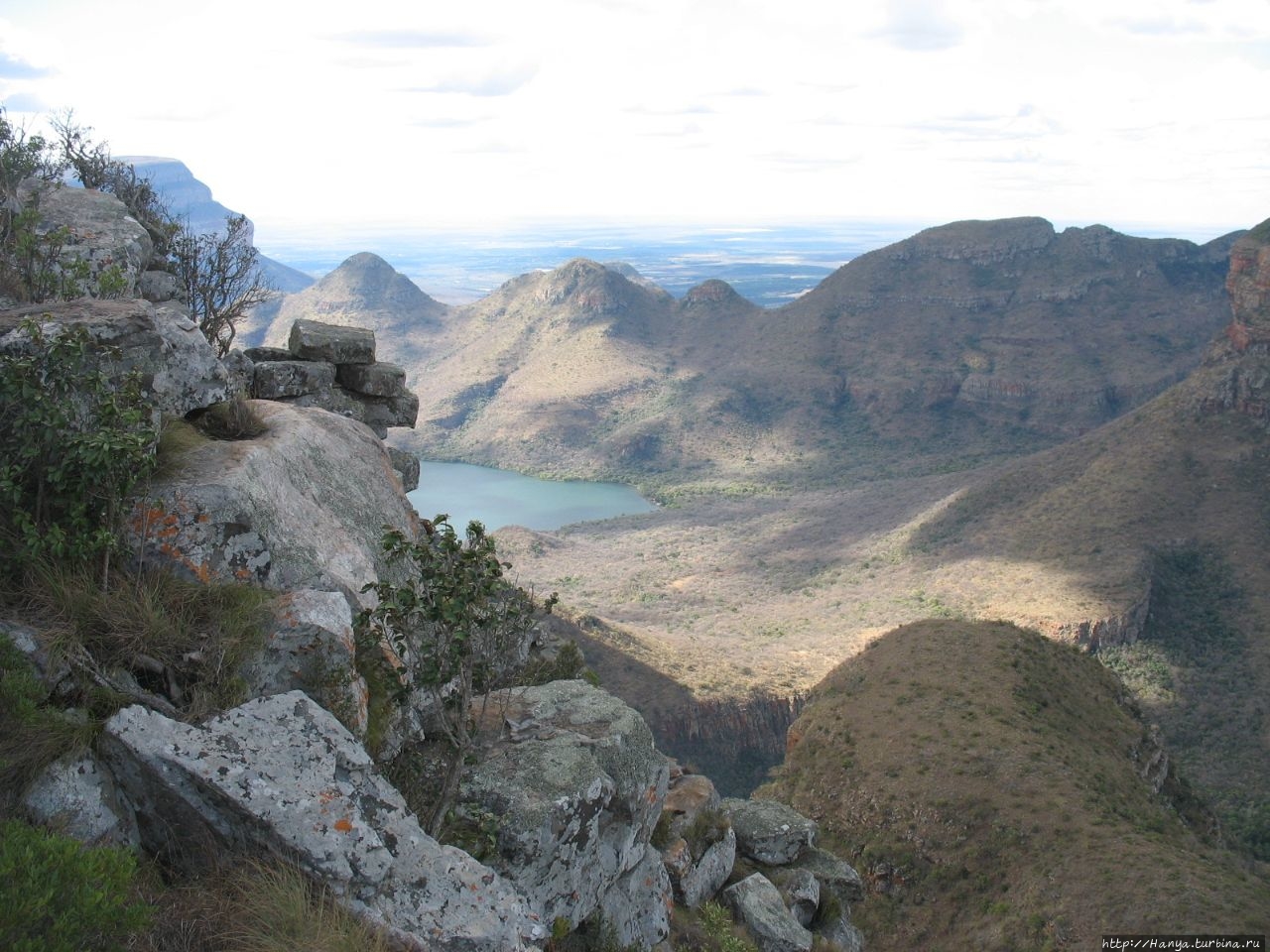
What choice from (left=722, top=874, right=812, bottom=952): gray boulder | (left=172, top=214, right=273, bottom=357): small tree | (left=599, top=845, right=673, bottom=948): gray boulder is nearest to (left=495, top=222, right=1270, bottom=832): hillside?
(left=172, top=214, right=273, bottom=357): small tree

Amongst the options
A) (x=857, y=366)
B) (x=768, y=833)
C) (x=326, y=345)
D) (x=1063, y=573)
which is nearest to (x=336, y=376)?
(x=326, y=345)

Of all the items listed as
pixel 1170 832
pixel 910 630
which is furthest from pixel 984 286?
pixel 1170 832

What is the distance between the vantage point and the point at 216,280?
19.4 metres

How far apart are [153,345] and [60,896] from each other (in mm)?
6377

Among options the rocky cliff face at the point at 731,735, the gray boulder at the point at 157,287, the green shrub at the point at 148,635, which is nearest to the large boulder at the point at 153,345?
the green shrub at the point at 148,635

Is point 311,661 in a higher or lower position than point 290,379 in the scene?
lower

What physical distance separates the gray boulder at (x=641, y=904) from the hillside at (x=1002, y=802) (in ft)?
37.0

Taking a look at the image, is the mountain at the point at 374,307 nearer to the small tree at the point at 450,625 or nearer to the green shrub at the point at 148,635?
the small tree at the point at 450,625

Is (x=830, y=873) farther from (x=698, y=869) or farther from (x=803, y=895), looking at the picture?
(x=698, y=869)

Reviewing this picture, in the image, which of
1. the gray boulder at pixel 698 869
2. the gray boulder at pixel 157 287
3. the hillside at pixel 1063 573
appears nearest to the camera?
the gray boulder at pixel 698 869

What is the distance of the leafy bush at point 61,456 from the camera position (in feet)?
23.0

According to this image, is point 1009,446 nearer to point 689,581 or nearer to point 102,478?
point 689,581

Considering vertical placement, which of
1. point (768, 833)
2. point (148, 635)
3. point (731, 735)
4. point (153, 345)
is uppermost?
point (153, 345)

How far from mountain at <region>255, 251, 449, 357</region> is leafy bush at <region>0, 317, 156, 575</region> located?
150 m
